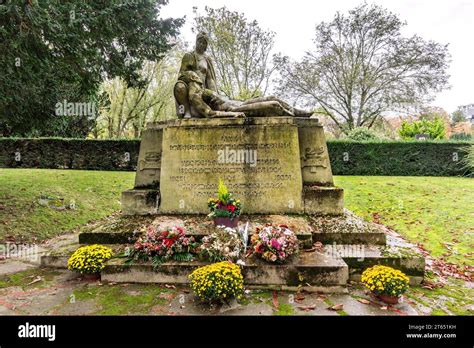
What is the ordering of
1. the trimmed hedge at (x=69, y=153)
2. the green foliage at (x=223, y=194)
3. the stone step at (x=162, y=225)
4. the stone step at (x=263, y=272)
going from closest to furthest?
the stone step at (x=263, y=272) → the green foliage at (x=223, y=194) → the stone step at (x=162, y=225) → the trimmed hedge at (x=69, y=153)

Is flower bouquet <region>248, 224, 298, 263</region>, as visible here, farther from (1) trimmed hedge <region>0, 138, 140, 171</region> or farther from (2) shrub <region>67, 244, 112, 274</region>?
(1) trimmed hedge <region>0, 138, 140, 171</region>

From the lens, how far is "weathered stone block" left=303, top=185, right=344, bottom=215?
220 inches

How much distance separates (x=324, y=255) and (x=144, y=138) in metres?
4.25

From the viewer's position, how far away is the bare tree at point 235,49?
2417 cm

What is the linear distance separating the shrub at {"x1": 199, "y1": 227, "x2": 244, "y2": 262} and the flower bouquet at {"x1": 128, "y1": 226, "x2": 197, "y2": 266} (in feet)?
0.69

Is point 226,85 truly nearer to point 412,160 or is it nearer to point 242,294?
point 412,160

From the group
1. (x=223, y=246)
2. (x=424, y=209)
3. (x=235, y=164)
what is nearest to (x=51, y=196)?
(x=235, y=164)

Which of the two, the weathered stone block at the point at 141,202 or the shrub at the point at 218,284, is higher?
the weathered stone block at the point at 141,202

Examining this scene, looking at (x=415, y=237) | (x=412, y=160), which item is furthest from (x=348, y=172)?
(x=415, y=237)

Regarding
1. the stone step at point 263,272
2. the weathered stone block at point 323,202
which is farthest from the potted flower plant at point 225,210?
the weathered stone block at point 323,202

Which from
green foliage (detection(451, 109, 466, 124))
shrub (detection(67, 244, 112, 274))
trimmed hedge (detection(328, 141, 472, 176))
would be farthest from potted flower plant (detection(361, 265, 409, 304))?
green foliage (detection(451, 109, 466, 124))

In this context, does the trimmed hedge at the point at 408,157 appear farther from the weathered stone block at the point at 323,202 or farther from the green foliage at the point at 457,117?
the green foliage at the point at 457,117

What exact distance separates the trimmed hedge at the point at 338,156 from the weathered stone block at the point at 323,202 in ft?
35.4
